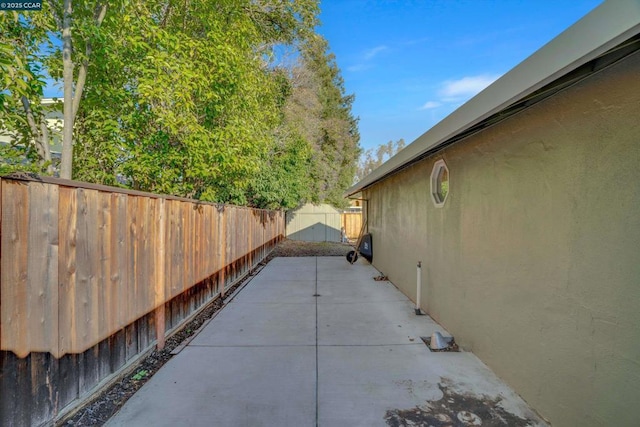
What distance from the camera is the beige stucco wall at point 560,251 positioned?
6.10ft

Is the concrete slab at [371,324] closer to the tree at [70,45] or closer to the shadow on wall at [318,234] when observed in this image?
the tree at [70,45]

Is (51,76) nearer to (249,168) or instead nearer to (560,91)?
(249,168)

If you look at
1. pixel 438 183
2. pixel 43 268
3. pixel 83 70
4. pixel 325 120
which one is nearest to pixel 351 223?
pixel 325 120

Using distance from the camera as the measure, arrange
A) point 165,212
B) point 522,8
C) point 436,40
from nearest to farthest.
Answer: point 165,212, point 522,8, point 436,40

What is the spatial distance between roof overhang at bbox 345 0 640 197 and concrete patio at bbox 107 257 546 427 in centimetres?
225

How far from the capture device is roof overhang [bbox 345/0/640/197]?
138 centimetres

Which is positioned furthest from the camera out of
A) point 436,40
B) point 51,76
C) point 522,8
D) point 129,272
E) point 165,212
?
point 436,40

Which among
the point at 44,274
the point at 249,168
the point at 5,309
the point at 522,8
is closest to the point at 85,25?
the point at 249,168

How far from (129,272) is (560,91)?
3789 millimetres

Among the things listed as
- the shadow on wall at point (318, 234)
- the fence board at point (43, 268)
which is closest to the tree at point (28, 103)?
the fence board at point (43, 268)

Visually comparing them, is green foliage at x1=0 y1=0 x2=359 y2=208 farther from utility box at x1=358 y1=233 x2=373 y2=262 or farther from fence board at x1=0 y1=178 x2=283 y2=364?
utility box at x1=358 y1=233 x2=373 y2=262

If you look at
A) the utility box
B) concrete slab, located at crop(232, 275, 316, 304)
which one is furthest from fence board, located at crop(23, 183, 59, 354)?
the utility box

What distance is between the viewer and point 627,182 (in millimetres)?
1853

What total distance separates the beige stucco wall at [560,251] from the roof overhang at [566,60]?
12 centimetres
